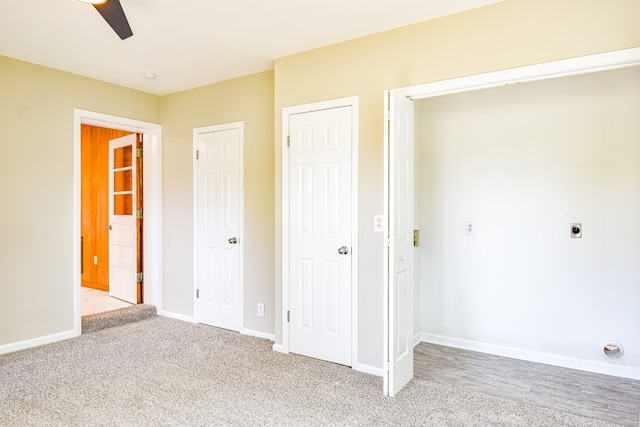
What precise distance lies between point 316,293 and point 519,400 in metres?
1.64

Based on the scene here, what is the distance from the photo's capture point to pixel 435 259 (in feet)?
12.5

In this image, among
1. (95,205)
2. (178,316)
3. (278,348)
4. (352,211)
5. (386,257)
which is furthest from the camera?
(95,205)

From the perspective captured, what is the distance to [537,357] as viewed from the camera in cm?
329

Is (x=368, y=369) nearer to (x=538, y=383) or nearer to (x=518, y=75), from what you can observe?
(x=538, y=383)

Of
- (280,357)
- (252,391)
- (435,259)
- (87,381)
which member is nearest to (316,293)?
(280,357)

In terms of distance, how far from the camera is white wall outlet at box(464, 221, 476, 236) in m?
3.64

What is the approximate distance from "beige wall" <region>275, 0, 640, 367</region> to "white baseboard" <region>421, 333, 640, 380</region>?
106 centimetres

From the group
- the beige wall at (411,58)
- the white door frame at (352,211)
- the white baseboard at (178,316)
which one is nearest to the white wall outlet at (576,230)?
the beige wall at (411,58)

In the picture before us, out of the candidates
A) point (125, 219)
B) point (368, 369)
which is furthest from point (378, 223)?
point (125, 219)

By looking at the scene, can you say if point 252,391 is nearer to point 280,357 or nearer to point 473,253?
point 280,357

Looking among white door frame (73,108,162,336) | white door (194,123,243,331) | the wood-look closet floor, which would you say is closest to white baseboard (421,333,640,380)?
the wood-look closet floor

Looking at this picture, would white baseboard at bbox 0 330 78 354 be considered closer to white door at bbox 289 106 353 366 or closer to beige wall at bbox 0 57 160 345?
beige wall at bbox 0 57 160 345

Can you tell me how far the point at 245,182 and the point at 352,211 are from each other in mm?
1384

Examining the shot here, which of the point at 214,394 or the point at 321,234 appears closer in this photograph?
the point at 214,394
